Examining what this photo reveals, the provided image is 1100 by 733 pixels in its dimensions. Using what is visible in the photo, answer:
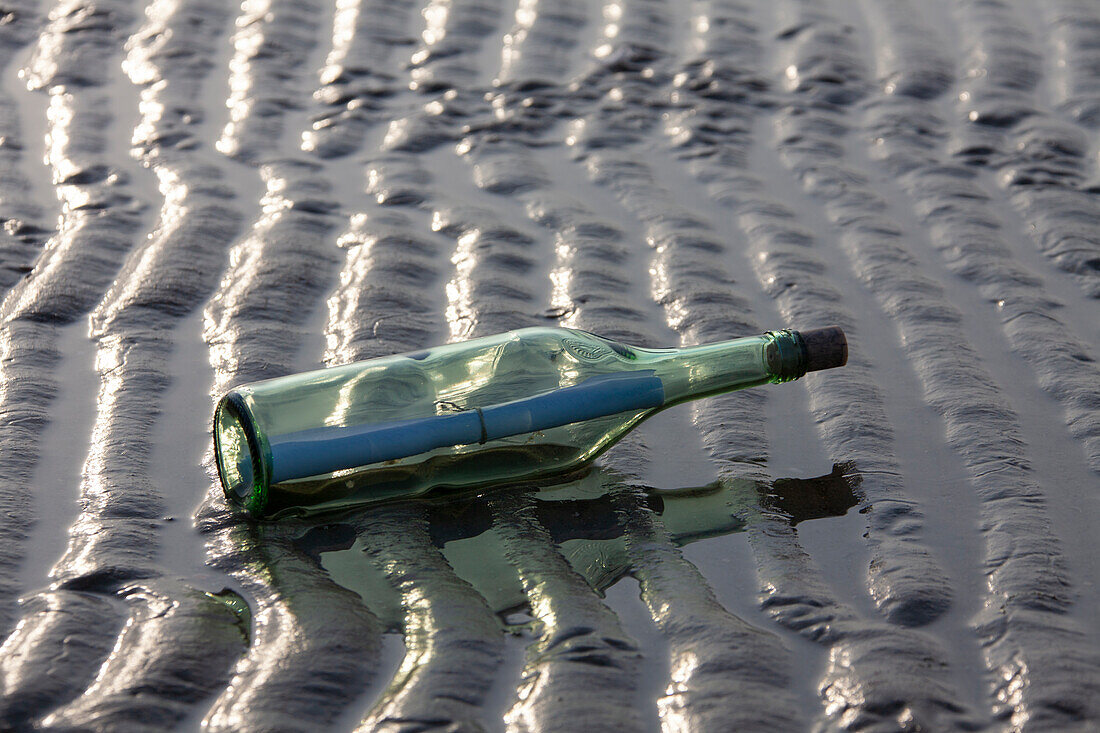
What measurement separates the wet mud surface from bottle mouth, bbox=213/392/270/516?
3 centimetres

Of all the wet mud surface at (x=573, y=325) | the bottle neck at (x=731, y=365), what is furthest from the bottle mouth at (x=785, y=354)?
the wet mud surface at (x=573, y=325)

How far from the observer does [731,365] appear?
1546 millimetres

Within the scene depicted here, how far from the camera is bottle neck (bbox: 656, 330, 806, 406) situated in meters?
1.53

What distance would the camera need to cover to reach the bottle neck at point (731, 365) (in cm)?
153

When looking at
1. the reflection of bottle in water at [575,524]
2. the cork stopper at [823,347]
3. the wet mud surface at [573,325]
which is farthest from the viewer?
the cork stopper at [823,347]

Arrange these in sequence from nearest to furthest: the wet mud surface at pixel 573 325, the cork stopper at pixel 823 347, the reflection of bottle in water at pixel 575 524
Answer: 1. the wet mud surface at pixel 573 325
2. the reflection of bottle in water at pixel 575 524
3. the cork stopper at pixel 823 347

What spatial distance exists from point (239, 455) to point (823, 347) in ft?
2.18

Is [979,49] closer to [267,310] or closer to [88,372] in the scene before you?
[267,310]

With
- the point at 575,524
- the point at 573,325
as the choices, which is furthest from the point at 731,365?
the point at 573,325

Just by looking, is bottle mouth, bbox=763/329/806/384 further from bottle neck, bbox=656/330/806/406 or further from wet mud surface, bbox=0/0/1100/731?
wet mud surface, bbox=0/0/1100/731

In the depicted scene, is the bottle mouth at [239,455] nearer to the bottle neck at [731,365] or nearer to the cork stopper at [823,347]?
the bottle neck at [731,365]

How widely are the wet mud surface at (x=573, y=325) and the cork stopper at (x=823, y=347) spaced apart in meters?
0.12

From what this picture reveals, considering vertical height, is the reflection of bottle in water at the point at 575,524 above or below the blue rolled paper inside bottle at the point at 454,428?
below

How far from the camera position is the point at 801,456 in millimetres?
1582
